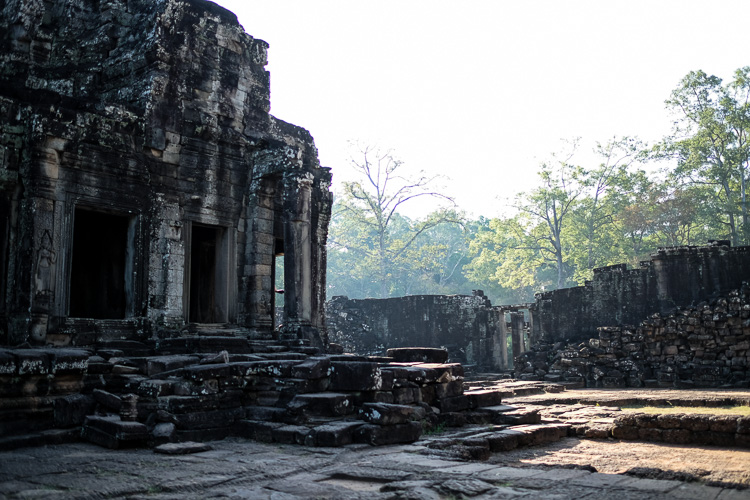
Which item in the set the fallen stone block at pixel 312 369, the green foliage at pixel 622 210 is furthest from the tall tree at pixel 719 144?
the fallen stone block at pixel 312 369

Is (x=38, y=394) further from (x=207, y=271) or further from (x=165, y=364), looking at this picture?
(x=207, y=271)

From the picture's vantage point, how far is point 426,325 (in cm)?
Result: 2178

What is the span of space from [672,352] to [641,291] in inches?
79.7

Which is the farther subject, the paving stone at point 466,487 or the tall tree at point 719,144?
the tall tree at point 719,144

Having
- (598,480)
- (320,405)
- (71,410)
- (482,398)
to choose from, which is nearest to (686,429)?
(482,398)

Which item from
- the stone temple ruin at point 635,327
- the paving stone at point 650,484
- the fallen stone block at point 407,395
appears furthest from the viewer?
the stone temple ruin at point 635,327

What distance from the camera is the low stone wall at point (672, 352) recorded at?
579 inches

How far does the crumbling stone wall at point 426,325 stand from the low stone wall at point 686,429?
Result: 14.0 metres

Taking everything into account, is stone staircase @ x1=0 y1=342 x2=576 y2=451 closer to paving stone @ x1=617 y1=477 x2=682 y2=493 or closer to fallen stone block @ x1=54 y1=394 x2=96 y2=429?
fallen stone block @ x1=54 y1=394 x2=96 y2=429

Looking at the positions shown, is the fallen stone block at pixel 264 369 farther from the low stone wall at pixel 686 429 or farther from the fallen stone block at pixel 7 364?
the low stone wall at pixel 686 429

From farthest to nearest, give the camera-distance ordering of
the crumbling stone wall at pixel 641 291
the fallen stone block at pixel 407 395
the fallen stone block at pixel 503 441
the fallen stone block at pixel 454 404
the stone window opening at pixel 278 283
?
the crumbling stone wall at pixel 641 291
the stone window opening at pixel 278 283
the fallen stone block at pixel 454 404
the fallen stone block at pixel 407 395
the fallen stone block at pixel 503 441

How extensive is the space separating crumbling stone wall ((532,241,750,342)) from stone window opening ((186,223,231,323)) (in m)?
10.9

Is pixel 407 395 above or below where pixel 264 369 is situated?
below

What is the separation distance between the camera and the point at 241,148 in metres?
11.2
